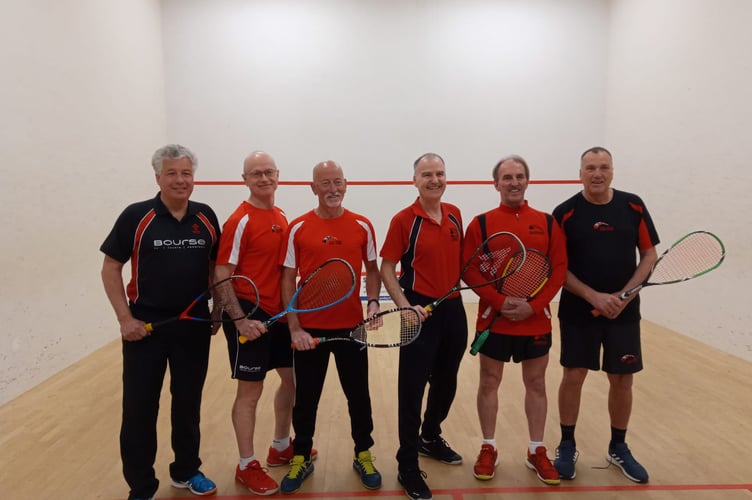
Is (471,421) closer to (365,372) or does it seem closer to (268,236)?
(365,372)

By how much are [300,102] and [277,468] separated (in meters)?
4.65

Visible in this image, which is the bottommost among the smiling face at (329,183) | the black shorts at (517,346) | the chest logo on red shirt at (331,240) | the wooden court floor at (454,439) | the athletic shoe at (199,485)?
the wooden court floor at (454,439)

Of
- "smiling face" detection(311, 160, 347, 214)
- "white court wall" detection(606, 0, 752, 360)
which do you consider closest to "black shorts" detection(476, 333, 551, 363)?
"smiling face" detection(311, 160, 347, 214)

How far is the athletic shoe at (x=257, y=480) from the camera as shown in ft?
7.01

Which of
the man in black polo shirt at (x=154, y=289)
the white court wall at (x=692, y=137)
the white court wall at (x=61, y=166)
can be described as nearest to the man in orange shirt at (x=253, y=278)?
the man in black polo shirt at (x=154, y=289)

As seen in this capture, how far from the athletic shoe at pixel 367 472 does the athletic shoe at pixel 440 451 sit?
33cm

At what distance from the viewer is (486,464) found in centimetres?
228

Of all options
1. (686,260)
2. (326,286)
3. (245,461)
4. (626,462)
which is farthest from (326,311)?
(686,260)

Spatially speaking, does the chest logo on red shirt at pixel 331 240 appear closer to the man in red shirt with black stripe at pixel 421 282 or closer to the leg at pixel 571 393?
the man in red shirt with black stripe at pixel 421 282

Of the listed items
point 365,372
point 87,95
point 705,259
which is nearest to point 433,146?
point 87,95

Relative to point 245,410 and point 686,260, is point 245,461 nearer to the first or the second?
point 245,410

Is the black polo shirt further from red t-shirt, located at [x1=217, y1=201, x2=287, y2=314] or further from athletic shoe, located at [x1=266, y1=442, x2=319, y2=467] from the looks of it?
athletic shoe, located at [x1=266, y1=442, x2=319, y2=467]

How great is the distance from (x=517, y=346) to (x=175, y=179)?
5.00 feet

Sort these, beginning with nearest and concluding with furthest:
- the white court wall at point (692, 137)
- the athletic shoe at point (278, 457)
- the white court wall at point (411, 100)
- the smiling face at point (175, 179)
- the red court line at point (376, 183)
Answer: the smiling face at point (175, 179) < the athletic shoe at point (278, 457) < the white court wall at point (692, 137) < the white court wall at point (411, 100) < the red court line at point (376, 183)
